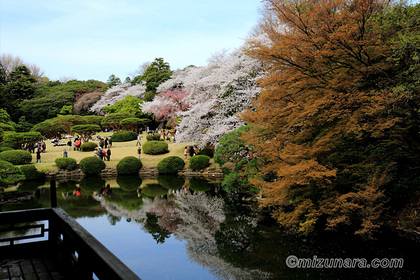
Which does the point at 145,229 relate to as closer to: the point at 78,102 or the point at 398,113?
the point at 398,113

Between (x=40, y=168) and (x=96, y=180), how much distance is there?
4.95 metres

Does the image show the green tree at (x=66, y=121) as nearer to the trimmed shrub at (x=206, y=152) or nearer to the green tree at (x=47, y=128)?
the green tree at (x=47, y=128)

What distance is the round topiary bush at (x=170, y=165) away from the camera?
27156 mm

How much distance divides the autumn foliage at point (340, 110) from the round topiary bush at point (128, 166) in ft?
60.7

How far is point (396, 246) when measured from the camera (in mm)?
9961

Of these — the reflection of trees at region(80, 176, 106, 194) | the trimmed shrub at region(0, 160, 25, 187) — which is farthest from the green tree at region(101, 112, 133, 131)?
the trimmed shrub at region(0, 160, 25, 187)

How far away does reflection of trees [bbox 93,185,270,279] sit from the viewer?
911 cm

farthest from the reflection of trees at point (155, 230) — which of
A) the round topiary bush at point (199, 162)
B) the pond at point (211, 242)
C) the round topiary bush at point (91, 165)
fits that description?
the round topiary bush at point (91, 165)

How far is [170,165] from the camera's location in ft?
89.1

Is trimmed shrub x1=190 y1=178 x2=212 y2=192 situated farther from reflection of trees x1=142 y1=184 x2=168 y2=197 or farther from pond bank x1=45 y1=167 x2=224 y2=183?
reflection of trees x1=142 y1=184 x2=168 y2=197

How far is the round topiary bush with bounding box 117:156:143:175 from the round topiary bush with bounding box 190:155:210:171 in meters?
4.77

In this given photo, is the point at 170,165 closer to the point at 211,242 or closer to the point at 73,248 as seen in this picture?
the point at 211,242

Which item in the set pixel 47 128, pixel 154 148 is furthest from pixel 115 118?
pixel 154 148

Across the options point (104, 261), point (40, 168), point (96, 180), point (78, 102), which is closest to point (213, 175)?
point (96, 180)
